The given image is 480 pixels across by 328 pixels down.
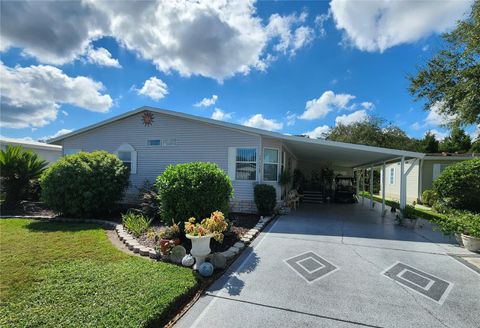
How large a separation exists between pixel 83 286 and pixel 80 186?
5648 millimetres

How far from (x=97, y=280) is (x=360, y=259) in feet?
16.0

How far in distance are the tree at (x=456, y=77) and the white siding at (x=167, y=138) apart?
8311 millimetres

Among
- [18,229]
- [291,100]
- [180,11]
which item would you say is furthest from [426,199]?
[18,229]

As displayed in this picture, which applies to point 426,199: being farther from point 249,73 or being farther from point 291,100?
point 249,73

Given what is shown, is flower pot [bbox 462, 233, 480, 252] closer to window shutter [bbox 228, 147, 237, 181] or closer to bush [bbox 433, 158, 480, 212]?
bush [bbox 433, 158, 480, 212]

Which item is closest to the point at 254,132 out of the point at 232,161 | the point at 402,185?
the point at 232,161

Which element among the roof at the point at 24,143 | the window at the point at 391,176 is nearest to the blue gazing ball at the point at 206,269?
the roof at the point at 24,143

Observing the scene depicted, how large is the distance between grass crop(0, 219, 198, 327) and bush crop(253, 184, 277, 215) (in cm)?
507

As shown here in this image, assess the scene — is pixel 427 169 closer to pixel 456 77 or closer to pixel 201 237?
pixel 456 77

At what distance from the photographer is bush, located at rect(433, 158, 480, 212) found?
8859mm

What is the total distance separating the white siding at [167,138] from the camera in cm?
975

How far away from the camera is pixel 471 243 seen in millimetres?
5617

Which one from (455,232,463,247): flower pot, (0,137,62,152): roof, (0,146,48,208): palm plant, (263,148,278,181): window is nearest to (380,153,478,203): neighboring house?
(263,148,278,181): window

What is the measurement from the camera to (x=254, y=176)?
9.57 metres
